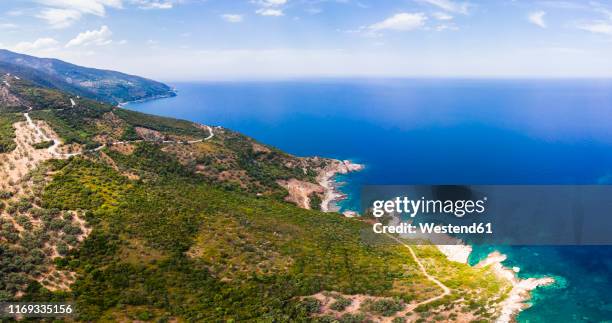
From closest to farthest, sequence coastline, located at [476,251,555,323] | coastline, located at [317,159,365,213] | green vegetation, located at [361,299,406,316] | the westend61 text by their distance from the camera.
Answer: green vegetation, located at [361,299,406,316] < coastline, located at [476,251,555,323] < the westend61 text < coastline, located at [317,159,365,213]

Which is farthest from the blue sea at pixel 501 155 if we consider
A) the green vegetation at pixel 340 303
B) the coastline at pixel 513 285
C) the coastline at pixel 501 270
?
the green vegetation at pixel 340 303

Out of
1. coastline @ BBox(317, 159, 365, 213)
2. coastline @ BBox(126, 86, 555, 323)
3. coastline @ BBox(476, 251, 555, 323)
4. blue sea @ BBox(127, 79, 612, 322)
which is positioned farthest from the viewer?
coastline @ BBox(317, 159, 365, 213)

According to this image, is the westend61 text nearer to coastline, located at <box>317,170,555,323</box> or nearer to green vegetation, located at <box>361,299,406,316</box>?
coastline, located at <box>317,170,555,323</box>

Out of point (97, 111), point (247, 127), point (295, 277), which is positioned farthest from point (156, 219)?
point (247, 127)

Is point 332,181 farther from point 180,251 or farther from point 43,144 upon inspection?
point 43,144

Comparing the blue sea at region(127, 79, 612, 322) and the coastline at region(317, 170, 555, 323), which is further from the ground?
the blue sea at region(127, 79, 612, 322)

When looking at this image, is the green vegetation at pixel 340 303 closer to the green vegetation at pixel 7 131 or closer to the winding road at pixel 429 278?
the winding road at pixel 429 278

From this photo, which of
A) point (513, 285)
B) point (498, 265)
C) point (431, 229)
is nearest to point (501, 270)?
point (498, 265)

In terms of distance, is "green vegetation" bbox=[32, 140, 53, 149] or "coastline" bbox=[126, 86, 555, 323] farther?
"green vegetation" bbox=[32, 140, 53, 149]

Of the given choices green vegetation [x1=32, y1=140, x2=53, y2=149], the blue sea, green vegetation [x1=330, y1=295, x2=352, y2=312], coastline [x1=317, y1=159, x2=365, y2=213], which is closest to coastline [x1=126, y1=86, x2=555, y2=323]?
coastline [x1=317, y1=159, x2=365, y2=213]
